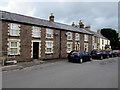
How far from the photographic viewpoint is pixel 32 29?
14227 millimetres

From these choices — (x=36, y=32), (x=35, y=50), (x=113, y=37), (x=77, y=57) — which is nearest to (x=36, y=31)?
(x=36, y=32)

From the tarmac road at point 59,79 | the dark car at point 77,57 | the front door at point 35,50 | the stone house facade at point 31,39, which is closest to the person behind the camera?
the tarmac road at point 59,79

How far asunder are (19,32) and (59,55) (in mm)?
7637

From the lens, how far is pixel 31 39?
46.0ft

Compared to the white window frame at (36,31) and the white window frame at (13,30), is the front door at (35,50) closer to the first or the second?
the white window frame at (36,31)

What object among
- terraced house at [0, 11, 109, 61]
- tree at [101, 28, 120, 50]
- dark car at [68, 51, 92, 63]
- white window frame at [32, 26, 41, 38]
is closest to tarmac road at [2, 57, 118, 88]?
dark car at [68, 51, 92, 63]

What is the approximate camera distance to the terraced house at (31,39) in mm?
12150

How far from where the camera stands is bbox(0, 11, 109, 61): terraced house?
39.9 ft

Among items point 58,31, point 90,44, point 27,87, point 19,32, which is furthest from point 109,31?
point 27,87

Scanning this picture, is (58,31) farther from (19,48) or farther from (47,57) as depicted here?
(19,48)

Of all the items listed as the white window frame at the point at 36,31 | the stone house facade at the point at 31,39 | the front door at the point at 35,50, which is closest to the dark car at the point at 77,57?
the stone house facade at the point at 31,39

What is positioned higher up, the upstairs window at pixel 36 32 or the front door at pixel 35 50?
the upstairs window at pixel 36 32

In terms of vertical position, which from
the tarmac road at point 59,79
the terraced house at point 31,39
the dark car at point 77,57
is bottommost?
the tarmac road at point 59,79

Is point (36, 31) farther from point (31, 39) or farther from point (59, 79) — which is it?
point (59, 79)
